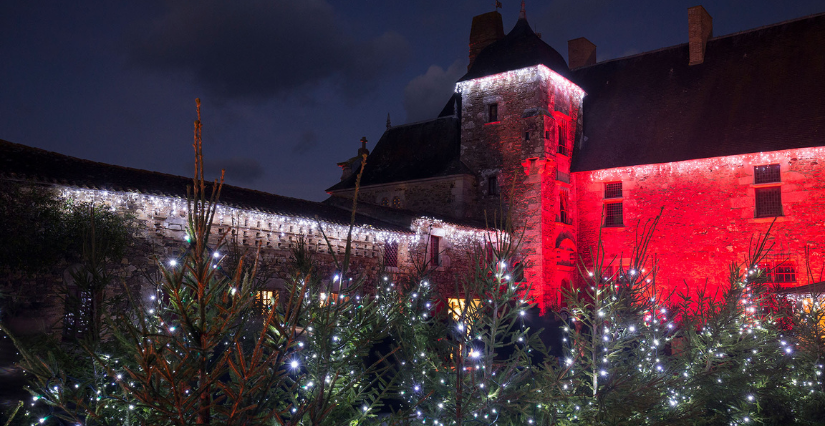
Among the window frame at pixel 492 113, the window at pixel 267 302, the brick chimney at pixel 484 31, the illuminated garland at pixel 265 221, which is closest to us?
the window at pixel 267 302

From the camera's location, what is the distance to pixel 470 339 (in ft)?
14.0

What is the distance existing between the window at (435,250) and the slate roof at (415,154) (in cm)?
363

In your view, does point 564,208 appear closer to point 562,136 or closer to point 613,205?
point 613,205

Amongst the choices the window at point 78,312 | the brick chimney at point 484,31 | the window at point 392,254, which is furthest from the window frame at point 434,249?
the window at point 78,312

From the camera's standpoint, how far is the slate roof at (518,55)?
18844 mm

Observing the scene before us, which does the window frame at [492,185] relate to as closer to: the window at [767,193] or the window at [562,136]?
the window at [562,136]

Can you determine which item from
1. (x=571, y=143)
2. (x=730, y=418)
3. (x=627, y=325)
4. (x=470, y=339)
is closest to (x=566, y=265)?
(x=571, y=143)

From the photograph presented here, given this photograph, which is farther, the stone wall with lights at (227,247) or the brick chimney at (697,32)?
the brick chimney at (697,32)

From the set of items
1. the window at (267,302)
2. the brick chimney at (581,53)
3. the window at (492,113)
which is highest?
the brick chimney at (581,53)

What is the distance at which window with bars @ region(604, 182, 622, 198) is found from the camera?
62.2ft

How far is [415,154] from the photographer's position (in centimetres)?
2256

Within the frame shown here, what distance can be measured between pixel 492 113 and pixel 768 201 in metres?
9.18

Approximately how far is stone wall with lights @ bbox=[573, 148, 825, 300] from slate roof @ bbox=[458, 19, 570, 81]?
4361 mm

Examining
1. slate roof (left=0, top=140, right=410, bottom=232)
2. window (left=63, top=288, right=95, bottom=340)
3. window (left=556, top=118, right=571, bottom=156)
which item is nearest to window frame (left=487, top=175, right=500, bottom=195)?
window (left=556, top=118, right=571, bottom=156)
